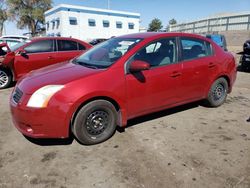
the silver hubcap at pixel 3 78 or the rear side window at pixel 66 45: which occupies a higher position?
the rear side window at pixel 66 45

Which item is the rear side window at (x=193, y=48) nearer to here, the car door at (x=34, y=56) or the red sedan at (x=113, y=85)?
the red sedan at (x=113, y=85)

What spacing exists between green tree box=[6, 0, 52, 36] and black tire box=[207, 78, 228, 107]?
1920 inches

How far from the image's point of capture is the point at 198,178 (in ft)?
9.04

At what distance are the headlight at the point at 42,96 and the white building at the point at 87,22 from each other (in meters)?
38.2

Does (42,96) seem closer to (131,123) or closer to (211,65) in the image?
(131,123)

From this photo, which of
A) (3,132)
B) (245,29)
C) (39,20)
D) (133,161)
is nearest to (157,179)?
(133,161)

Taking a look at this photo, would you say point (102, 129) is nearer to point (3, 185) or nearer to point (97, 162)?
point (97, 162)

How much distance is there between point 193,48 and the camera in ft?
15.0

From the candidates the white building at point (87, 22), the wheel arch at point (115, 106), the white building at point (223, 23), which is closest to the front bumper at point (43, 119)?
the wheel arch at point (115, 106)

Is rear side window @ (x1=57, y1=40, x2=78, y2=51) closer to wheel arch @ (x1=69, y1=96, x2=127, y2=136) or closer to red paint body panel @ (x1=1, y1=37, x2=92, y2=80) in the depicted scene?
red paint body panel @ (x1=1, y1=37, x2=92, y2=80)

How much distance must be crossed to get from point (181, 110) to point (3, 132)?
136 inches

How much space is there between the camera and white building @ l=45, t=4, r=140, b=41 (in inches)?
1543

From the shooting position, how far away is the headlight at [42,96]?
3125 millimetres

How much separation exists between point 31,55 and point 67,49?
1.19 meters
